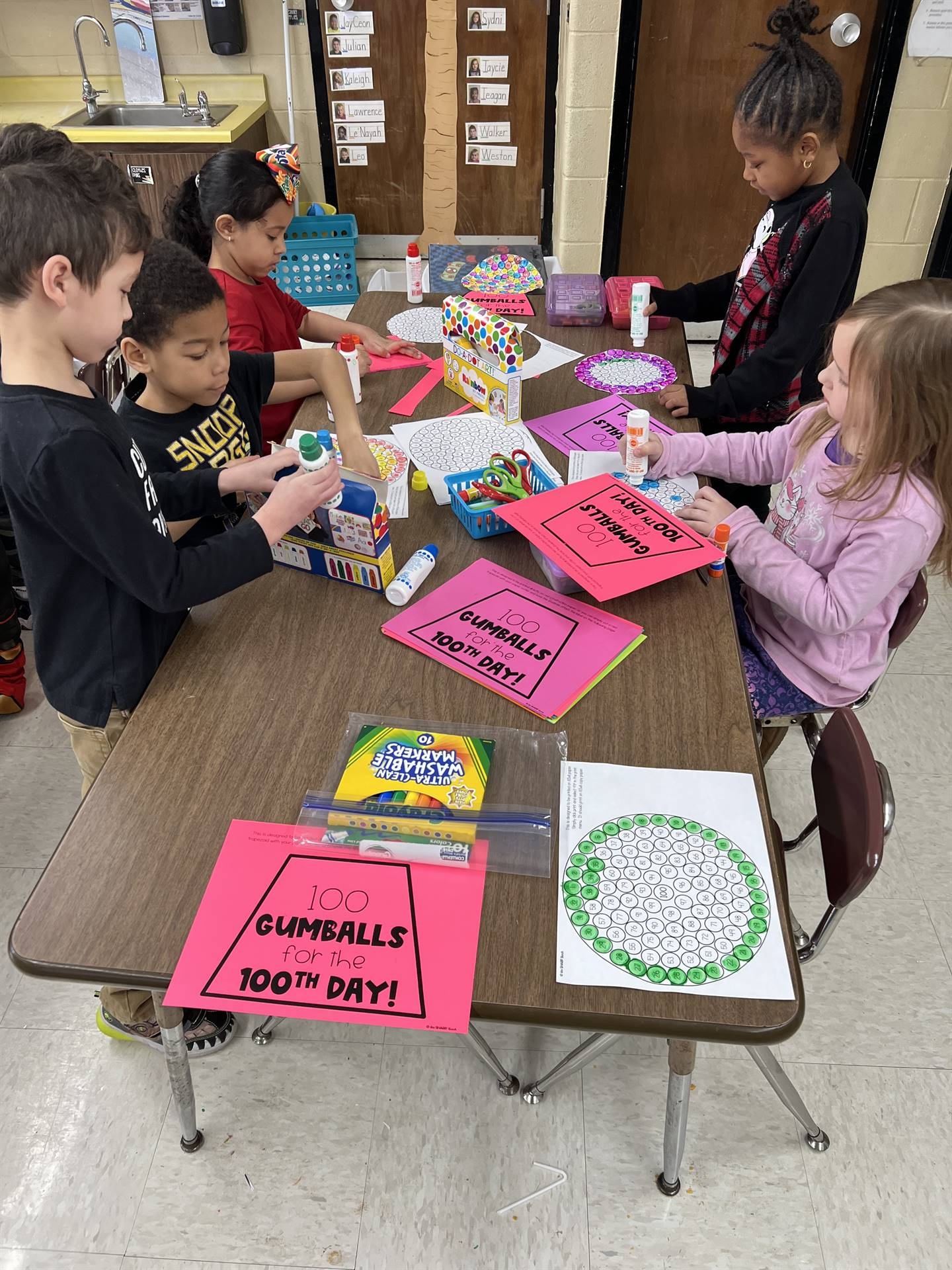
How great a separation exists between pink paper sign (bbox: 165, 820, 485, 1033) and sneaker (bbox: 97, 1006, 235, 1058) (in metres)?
0.69

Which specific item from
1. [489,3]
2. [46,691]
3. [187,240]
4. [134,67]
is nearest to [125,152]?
[134,67]

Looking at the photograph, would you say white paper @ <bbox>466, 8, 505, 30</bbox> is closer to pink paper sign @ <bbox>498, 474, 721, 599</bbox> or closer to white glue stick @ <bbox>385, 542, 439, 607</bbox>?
pink paper sign @ <bbox>498, 474, 721, 599</bbox>

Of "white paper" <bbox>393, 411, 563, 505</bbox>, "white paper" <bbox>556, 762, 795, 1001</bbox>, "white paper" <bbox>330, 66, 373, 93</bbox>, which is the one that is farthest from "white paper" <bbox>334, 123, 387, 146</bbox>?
"white paper" <bbox>556, 762, 795, 1001</bbox>

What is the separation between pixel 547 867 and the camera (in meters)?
0.97

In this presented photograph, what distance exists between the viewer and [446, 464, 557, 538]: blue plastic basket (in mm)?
1437

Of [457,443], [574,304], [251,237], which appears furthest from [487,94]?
[457,443]

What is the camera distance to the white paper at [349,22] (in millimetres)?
3639

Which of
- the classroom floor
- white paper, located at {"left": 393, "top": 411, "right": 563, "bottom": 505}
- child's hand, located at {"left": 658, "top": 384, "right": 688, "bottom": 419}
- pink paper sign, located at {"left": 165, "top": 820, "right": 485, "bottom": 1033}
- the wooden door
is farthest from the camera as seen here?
the wooden door

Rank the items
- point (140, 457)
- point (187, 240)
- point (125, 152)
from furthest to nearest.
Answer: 1. point (125, 152)
2. point (187, 240)
3. point (140, 457)

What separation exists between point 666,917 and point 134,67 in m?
4.24

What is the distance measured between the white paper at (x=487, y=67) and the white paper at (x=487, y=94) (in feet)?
0.11

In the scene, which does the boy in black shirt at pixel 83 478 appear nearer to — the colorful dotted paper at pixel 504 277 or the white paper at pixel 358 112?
the colorful dotted paper at pixel 504 277

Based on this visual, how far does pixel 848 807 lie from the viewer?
1143mm

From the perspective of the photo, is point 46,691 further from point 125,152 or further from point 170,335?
point 125,152
